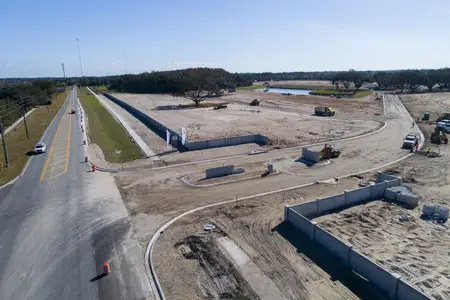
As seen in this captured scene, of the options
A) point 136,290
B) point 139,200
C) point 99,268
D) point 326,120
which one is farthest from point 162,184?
point 326,120

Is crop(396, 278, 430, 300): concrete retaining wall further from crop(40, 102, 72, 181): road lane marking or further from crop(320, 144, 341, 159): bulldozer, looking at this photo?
crop(40, 102, 72, 181): road lane marking

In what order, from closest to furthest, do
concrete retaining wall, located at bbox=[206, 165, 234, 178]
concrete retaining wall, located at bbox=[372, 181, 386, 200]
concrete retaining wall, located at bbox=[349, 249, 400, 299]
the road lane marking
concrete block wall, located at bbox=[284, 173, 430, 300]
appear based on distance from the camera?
1. concrete block wall, located at bbox=[284, 173, 430, 300]
2. concrete retaining wall, located at bbox=[349, 249, 400, 299]
3. concrete retaining wall, located at bbox=[372, 181, 386, 200]
4. concrete retaining wall, located at bbox=[206, 165, 234, 178]
5. the road lane marking

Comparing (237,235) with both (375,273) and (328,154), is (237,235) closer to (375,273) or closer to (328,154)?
(375,273)

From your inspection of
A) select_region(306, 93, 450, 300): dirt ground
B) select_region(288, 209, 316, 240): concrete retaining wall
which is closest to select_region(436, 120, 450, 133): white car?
select_region(306, 93, 450, 300): dirt ground

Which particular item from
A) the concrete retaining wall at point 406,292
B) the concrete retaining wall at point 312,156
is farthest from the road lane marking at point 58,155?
the concrete retaining wall at point 406,292

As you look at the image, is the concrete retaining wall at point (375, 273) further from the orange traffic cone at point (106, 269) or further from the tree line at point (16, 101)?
the tree line at point (16, 101)

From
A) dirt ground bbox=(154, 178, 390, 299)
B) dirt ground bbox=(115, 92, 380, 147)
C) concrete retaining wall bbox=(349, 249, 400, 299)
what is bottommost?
dirt ground bbox=(154, 178, 390, 299)

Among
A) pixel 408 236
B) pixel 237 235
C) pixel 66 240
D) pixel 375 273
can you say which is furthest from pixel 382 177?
pixel 66 240
